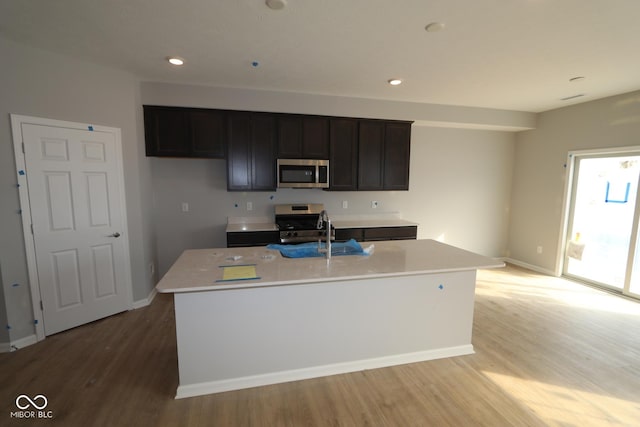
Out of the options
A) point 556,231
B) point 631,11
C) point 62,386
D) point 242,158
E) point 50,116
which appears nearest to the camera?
point 631,11

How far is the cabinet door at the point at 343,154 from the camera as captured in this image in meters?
4.07

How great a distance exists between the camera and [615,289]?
397 cm

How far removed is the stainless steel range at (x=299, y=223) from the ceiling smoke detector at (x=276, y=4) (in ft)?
8.19

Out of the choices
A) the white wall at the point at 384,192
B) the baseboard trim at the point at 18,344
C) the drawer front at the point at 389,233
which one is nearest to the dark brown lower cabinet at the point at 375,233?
the drawer front at the point at 389,233

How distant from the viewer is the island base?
199 centimetres

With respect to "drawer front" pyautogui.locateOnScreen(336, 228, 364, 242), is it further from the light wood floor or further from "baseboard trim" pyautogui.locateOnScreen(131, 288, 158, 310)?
"baseboard trim" pyautogui.locateOnScreen(131, 288, 158, 310)

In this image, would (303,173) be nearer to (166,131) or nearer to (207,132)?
(207,132)

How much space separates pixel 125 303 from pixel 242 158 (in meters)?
2.20

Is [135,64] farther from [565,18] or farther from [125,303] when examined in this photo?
[565,18]

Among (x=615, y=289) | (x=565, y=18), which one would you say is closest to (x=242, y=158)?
(x=565, y=18)

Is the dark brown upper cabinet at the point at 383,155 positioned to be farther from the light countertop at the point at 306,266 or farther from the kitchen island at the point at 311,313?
the kitchen island at the point at 311,313

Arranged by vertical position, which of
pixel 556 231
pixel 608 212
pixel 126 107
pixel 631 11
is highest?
pixel 631 11

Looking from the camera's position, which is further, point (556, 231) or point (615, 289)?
point (556, 231)

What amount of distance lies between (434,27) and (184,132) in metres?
2.94
